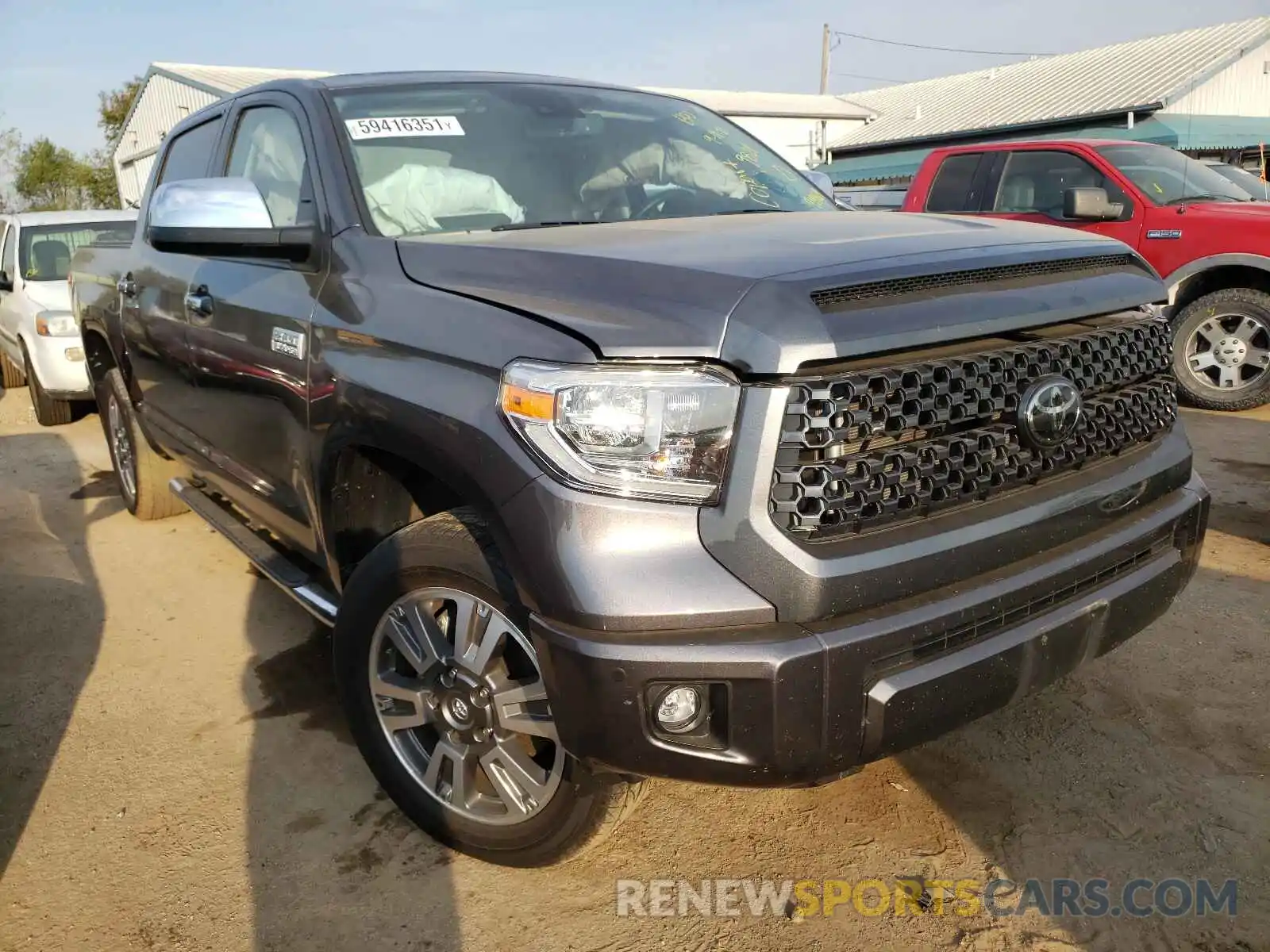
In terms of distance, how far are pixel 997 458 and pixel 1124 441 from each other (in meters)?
0.53

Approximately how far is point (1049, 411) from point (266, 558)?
8.20 feet

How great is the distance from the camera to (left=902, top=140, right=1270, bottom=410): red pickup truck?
681 cm

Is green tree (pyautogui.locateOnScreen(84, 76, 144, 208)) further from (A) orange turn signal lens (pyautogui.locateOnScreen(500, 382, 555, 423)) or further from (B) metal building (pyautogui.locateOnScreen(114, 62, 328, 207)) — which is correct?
(A) orange turn signal lens (pyautogui.locateOnScreen(500, 382, 555, 423))

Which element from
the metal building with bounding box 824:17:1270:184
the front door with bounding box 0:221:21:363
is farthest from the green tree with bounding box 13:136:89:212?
the front door with bounding box 0:221:21:363

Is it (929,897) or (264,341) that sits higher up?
(264,341)

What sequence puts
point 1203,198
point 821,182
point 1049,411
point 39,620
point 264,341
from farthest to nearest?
point 1203,198, point 39,620, point 821,182, point 264,341, point 1049,411

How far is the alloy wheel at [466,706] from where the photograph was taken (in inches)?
86.2

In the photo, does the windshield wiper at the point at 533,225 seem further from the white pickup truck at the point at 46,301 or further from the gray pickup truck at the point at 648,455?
the white pickup truck at the point at 46,301

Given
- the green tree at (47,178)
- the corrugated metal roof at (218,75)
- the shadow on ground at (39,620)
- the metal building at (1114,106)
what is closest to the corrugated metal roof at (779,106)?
the metal building at (1114,106)

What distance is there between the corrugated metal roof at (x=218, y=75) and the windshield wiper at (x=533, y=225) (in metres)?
26.8

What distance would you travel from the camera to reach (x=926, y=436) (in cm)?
203

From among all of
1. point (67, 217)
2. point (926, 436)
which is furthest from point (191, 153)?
point (67, 217)

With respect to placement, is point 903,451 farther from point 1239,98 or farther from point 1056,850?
point 1239,98

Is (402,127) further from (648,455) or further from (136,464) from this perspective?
(136,464)
